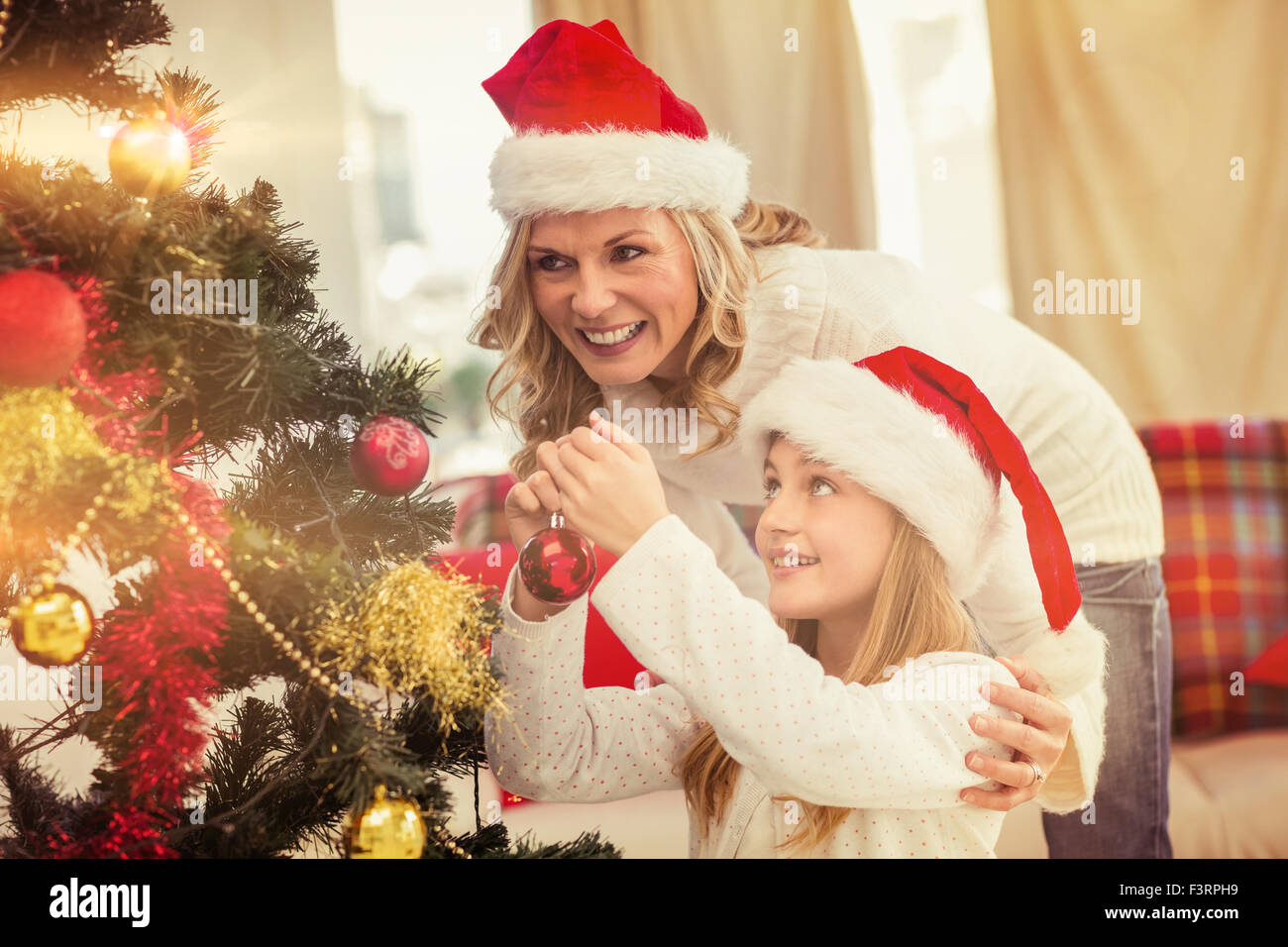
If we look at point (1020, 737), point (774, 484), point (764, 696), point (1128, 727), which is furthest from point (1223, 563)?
point (764, 696)

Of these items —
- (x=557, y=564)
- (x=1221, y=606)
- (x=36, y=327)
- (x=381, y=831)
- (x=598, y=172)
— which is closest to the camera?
(x=36, y=327)

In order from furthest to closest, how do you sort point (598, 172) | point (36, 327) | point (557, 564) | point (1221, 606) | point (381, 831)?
1. point (1221, 606)
2. point (598, 172)
3. point (557, 564)
4. point (381, 831)
5. point (36, 327)

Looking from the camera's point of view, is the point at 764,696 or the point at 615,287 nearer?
the point at 764,696

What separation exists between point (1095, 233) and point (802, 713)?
1217 millimetres

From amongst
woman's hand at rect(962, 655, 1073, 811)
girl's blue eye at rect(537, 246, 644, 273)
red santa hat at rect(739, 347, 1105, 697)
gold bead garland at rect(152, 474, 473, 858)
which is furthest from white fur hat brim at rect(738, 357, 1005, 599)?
gold bead garland at rect(152, 474, 473, 858)

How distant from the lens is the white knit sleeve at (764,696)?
2.89ft

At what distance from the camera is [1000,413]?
3.80 feet

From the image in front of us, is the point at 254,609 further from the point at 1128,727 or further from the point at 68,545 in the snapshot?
the point at 1128,727

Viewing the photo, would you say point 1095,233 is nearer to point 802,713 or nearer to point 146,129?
point 802,713

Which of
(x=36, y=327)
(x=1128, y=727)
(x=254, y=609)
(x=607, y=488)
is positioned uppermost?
(x=36, y=327)

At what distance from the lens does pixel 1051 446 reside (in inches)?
47.5

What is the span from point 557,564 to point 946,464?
0.42 meters

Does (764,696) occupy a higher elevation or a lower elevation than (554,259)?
lower
